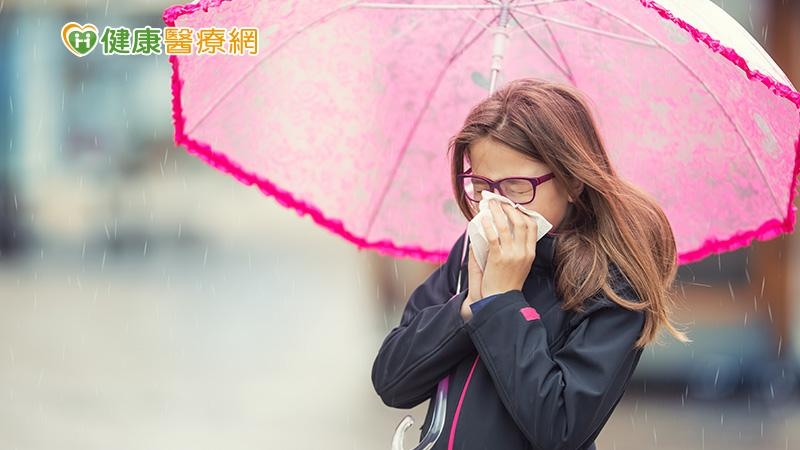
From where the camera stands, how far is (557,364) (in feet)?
6.26

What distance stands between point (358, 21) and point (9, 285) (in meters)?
12.3

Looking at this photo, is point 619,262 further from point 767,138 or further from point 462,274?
point 767,138

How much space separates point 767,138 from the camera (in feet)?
8.44

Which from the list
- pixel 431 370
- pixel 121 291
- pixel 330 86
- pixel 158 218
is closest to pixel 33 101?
pixel 158 218

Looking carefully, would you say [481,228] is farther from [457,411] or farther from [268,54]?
[268,54]

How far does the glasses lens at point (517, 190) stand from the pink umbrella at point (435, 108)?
24.8 inches

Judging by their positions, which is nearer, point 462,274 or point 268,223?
point 462,274

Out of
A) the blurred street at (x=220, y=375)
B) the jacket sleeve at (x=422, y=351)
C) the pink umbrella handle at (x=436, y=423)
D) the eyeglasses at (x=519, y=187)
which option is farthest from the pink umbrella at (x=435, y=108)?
the blurred street at (x=220, y=375)

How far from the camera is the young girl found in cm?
188

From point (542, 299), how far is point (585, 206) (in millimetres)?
210

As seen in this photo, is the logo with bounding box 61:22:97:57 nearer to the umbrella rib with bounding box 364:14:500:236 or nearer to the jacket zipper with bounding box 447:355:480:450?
the umbrella rib with bounding box 364:14:500:236

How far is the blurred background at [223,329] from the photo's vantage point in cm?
620

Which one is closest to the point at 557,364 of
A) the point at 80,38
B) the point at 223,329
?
the point at 80,38

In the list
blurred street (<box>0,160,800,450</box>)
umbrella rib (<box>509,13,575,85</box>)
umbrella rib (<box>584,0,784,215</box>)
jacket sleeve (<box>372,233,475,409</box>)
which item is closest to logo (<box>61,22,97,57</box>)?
blurred street (<box>0,160,800,450</box>)
